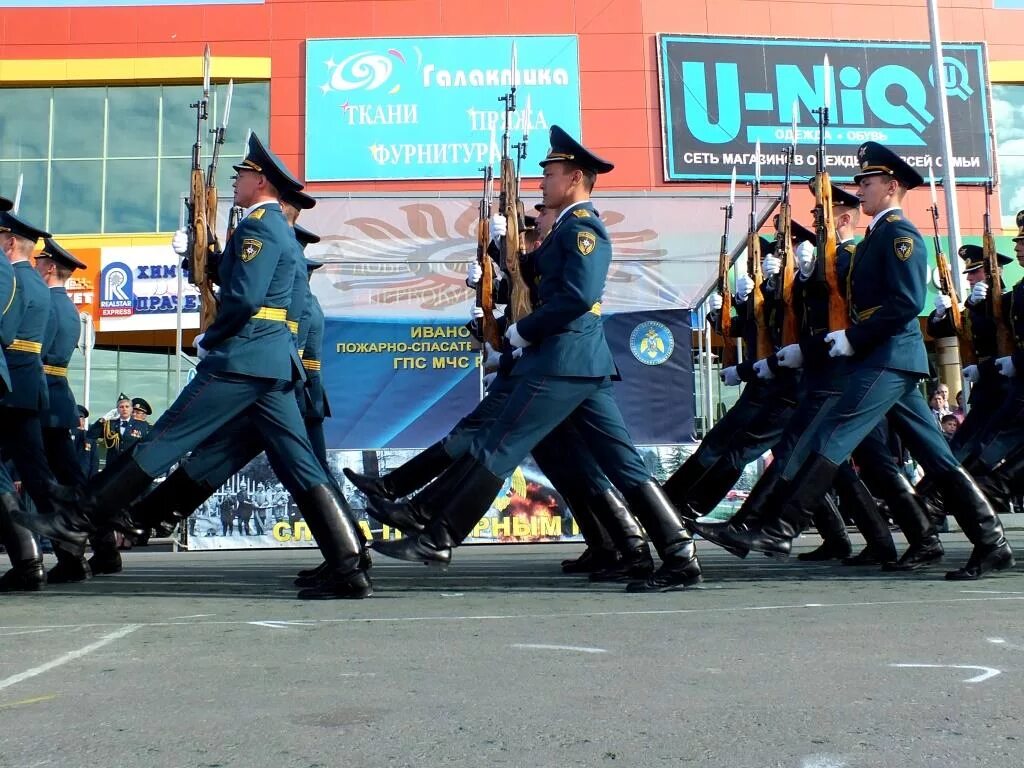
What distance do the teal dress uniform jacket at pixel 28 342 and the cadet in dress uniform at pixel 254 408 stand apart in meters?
1.24

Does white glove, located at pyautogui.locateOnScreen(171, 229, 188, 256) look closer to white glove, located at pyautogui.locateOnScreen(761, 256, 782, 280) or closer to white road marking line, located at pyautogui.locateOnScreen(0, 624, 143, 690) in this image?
white road marking line, located at pyautogui.locateOnScreen(0, 624, 143, 690)

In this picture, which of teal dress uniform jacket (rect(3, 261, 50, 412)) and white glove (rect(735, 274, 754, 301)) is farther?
white glove (rect(735, 274, 754, 301))

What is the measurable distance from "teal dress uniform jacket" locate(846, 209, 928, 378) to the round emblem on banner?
25.7 feet

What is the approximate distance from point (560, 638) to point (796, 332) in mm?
4017

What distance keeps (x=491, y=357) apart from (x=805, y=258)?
2.32 meters

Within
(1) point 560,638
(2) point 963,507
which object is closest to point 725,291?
(2) point 963,507

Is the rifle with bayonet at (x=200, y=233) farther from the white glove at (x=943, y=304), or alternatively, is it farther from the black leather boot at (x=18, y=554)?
the white glove at (x=943, y=304)

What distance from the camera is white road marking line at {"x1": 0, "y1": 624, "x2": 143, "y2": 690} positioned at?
347 centimetres

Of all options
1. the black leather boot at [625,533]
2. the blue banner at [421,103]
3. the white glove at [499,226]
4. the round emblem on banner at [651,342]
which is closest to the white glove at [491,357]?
the white glove at [499,226]

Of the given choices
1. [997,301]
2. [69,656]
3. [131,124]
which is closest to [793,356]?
[997,301]

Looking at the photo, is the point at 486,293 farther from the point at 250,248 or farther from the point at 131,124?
the point at 131,124

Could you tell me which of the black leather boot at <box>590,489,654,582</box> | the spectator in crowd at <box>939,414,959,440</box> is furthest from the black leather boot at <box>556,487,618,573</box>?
the spectator in crowd at <box>939,414,959,440</box>

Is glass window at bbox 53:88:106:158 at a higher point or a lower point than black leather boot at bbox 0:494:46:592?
higher

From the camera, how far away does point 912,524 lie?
22.5 feet
